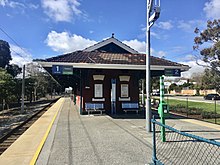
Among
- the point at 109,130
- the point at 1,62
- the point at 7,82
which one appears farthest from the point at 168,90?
the point at 109,130

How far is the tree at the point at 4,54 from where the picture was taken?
4295cm

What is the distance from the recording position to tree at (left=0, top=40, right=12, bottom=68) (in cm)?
4295

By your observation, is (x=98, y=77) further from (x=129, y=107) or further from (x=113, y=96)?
(x=129, y=107)

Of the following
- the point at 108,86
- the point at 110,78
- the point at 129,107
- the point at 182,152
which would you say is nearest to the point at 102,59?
the point at 110,78

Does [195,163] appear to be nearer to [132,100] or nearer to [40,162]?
[40,162]

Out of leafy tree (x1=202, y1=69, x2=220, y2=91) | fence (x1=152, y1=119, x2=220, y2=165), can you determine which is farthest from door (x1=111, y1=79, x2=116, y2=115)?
leafy tree (x1=202, y1=69, x2=220, y2=91)

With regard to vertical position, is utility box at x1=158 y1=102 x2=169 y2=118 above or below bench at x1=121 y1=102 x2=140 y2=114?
above

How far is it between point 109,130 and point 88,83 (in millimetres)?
7326

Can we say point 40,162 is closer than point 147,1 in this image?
Yes

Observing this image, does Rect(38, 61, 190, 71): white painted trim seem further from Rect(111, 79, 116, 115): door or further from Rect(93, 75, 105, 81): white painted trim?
Rect(93, 75, 105, 81): white painted trim

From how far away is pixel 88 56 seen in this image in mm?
16297

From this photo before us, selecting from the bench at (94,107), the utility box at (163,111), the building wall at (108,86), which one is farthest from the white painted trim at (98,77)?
the utility box at (163,111)

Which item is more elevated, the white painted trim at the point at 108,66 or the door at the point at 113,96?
the white painted trim at the point at 108,66

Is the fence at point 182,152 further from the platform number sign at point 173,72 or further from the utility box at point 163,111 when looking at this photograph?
the platform number sign at point 173,72
